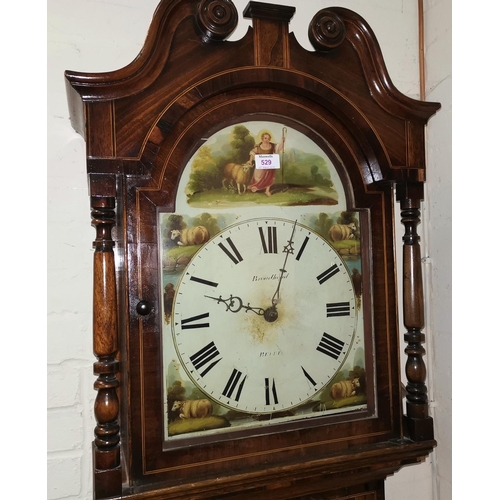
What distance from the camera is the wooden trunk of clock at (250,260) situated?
906 millimetres

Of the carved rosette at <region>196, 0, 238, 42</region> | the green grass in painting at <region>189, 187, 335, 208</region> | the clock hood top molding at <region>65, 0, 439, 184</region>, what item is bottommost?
the green grass in painting at <region>189, 187, 335, 208</region>

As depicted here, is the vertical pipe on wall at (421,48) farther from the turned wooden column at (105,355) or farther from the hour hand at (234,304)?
the turned wooden column at (105,355)

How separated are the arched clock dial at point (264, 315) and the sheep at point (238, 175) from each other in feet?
0.25

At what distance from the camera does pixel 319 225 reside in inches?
41.7

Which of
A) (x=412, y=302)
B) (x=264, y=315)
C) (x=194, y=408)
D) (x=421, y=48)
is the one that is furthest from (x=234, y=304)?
(x=421, y=48)

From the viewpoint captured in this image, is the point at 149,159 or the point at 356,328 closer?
the point at 149,159

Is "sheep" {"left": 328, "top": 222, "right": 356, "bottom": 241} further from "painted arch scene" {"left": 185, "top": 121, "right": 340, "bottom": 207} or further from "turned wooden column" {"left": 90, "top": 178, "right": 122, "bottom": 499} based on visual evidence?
"turned wooden column" {"left": 90, "top": 178, "right": 122, "bottom": 499}

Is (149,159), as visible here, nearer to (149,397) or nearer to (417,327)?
(149,397)

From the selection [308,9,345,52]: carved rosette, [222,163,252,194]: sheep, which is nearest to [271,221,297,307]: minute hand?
[222,163,252,194]: sheep

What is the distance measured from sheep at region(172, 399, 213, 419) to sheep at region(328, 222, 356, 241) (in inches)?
16.6

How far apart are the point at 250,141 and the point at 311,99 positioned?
162 millimetres

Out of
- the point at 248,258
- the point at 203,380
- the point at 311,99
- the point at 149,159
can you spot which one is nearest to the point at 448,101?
the point at 311,99

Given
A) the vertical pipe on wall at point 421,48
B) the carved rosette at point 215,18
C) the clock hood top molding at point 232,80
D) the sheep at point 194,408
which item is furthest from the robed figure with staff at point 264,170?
the vertical pipe on wall at point 421,48

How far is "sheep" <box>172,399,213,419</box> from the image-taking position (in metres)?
0.94
